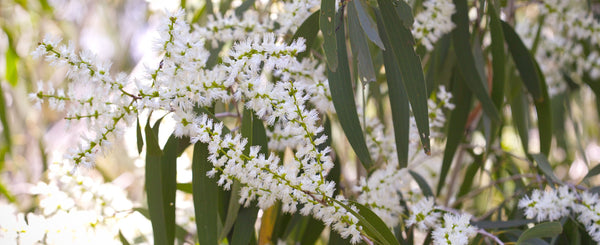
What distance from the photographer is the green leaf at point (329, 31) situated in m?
0.63

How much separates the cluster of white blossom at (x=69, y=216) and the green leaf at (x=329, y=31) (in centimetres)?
46

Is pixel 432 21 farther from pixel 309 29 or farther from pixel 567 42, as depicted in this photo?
pixel 567 42

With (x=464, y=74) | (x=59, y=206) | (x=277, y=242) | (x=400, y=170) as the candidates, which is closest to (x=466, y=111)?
(x=464, y=74)

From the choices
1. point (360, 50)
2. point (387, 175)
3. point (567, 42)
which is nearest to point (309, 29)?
point (360, 50)

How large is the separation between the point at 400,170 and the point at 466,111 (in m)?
0.27

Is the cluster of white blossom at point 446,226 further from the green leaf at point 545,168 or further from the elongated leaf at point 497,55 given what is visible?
the elongated leaf at point 497,55

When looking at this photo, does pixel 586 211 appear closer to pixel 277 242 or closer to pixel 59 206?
pixel 277 242

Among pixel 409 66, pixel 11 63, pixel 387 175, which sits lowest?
pixel 387 175

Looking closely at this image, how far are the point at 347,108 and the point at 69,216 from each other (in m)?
0.50

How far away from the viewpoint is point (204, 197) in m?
0.72

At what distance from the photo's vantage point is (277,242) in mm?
944

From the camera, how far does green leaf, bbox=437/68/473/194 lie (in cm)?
103

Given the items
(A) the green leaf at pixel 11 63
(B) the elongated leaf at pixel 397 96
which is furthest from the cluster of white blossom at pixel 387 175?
(A) the green leaf at pixel 11 63

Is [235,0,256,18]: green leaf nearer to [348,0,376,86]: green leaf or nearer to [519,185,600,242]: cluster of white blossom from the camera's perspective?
[348,0,376,86]: green leaf
